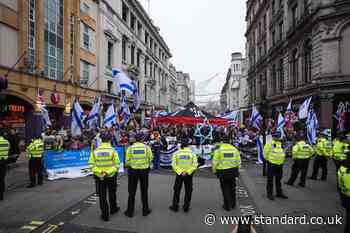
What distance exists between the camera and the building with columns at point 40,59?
570 inches

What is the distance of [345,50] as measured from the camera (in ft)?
57.8

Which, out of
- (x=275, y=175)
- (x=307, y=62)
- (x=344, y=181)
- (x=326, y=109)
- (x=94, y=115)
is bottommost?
(x=275, y=175)

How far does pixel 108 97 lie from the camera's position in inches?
1087

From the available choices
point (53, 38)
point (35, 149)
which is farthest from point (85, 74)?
point (35, 149)

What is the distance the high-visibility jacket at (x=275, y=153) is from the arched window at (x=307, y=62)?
1612 centimetres

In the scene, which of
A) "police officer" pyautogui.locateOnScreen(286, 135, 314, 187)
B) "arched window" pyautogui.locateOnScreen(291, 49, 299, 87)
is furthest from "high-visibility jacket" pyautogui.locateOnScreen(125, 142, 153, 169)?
A: "arched window" pyautogui.locateOnScreen(291, 49, 299, 87)

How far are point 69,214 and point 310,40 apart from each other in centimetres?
2149

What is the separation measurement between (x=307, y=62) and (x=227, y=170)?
62.6 ft

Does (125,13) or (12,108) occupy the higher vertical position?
(125,13)

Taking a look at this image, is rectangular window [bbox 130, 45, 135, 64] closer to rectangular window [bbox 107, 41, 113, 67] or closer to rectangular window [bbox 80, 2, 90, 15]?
rectangular window [bbox 107, 41, 113, 67]

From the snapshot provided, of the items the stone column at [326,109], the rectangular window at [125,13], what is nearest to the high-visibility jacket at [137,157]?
the stone column at [326,109]

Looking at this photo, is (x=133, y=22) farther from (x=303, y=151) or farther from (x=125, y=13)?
(x=303, y=151)

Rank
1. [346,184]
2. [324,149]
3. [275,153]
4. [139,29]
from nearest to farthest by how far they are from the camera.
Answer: [346,184], [275,153], [324,149], [139,29]

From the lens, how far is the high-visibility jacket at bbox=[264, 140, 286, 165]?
7188mm
